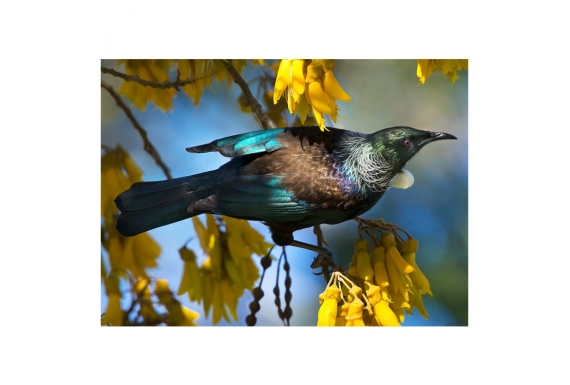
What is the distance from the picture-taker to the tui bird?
263 centimetres

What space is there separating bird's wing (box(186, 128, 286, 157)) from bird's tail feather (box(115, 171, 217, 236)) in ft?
0.32

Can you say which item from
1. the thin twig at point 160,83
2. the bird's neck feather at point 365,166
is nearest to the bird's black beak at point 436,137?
the bird's neck feather at point 365,166

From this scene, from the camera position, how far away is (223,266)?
2.89 metres

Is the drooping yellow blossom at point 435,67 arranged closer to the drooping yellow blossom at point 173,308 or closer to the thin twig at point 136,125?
the thin twig at point 136,125

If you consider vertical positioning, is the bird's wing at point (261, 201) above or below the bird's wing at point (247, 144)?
below

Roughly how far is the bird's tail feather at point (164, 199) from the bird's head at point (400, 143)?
2.05 ft

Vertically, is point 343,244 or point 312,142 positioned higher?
point 312,142

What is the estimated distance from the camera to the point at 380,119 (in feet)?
9.24

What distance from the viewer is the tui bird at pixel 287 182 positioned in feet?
8.63

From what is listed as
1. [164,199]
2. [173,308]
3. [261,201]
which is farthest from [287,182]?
[173,308]

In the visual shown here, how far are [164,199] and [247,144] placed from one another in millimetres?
366
